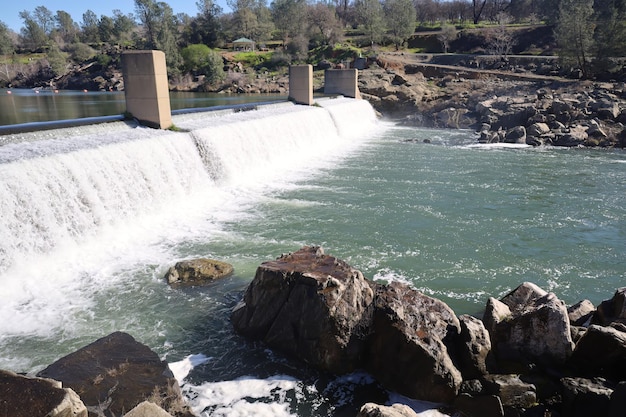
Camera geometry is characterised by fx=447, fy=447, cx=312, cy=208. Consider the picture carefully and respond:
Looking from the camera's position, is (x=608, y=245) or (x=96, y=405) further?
(x=608, y=245)

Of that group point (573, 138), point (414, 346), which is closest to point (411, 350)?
point (414, 346)

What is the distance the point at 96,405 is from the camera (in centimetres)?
450

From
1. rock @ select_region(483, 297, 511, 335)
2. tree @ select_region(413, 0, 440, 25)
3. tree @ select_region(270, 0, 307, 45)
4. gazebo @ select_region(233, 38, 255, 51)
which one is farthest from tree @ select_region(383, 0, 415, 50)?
rock @ select_region(483, 297, 511, 335)

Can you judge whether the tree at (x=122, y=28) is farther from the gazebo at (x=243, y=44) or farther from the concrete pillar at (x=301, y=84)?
the concrete pillar at (x=301, y=84)

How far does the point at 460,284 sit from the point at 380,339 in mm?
3006

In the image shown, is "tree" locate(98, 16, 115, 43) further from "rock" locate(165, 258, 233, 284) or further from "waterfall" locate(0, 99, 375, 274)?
"rock" locate(165, 258, 233, 284)

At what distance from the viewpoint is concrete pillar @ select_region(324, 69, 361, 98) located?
33.4m

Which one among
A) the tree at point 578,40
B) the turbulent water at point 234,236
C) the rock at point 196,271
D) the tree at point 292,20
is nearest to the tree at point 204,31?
the tree at point 292,20

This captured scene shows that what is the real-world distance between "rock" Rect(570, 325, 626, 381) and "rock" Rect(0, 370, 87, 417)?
5367 mm

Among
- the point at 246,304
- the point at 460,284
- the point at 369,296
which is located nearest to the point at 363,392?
the point at 369,296

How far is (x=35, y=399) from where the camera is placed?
351cm

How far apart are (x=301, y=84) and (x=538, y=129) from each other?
13296 mm

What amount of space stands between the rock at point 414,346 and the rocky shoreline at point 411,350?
1 centimetres

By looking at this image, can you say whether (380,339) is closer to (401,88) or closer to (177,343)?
(177,343)
